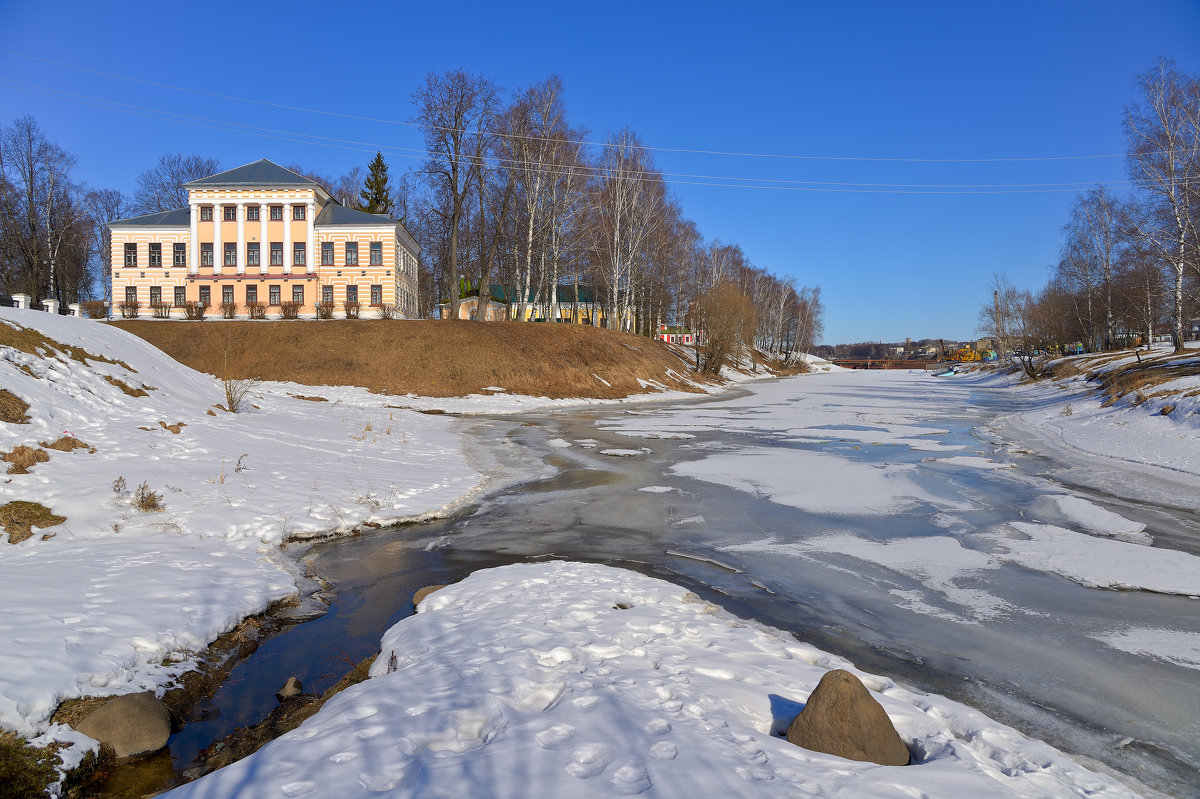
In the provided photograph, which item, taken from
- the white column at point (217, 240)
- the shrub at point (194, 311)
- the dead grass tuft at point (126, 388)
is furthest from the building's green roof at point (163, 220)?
the dead grass tuft at point (126, 388)

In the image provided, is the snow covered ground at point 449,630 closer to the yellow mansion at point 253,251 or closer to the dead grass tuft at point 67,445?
the dead grass tuft at point 67,445

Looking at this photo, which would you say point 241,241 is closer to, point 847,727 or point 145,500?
point 145,500

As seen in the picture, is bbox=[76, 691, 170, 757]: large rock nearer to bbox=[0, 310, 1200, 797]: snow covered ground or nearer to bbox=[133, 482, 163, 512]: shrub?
bbox=[0, 310, 1200, 797]: snow covered ground

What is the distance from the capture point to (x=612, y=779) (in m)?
3.15

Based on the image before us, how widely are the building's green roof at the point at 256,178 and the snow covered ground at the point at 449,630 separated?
3438cm

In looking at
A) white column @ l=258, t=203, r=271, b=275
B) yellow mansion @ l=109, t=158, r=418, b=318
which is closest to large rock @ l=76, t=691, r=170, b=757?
yellow mansion @ l=109, t=158, r=418, b=318

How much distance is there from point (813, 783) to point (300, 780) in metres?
2.56

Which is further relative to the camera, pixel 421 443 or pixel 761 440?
pixel 761 440

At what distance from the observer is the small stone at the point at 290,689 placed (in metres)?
4.91

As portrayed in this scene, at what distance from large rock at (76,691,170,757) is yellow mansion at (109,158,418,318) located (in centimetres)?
4147

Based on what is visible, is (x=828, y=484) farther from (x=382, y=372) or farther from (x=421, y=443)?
(x=382, y=372)

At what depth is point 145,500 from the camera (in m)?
8.60

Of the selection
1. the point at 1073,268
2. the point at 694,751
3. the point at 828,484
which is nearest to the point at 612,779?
the point at 694,751

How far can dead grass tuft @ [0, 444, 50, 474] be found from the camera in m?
8.49
